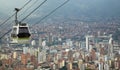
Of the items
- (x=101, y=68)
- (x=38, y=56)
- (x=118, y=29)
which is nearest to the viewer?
(x=101, y=68)

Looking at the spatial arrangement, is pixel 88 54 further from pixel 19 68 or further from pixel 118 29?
pixel 19 68

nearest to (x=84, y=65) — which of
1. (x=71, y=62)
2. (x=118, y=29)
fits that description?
(x=71, y=62)

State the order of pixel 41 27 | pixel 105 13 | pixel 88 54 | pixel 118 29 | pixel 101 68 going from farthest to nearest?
pixel 105 13 < pixel 118 29 < pixel 88 54 < pixel 41 27 < pixel 101 68

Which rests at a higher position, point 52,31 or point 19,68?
point 52,31

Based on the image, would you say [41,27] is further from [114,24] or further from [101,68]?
[114,24]

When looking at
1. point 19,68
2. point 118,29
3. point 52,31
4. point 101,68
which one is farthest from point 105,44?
point 19,68

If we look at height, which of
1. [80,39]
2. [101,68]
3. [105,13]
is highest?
[105,13]

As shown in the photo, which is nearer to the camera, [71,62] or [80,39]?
[71,62]
